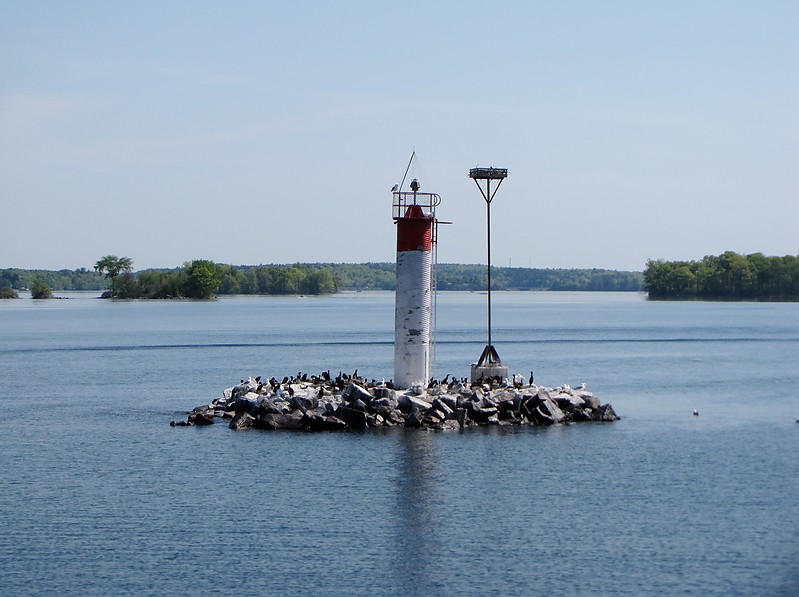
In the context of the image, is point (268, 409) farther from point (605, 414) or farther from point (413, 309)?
point (605, 414)

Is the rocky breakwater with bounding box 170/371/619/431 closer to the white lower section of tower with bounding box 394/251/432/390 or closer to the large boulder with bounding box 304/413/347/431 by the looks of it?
the large boulder with bounding box 304/413/347/431

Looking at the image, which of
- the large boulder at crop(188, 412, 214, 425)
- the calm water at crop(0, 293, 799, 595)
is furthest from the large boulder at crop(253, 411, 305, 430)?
the large boulder at crop(188, 412, 214, 425)

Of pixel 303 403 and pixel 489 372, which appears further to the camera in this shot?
pixel 489 372

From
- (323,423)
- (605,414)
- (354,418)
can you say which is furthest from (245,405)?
(605,414)

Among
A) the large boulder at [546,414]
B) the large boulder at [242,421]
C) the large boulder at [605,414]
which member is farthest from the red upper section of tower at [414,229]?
the large boulder at [605,414]

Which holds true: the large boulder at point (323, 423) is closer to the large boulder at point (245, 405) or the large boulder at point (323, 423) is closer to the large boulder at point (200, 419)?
the large boulder at point (245, 405)

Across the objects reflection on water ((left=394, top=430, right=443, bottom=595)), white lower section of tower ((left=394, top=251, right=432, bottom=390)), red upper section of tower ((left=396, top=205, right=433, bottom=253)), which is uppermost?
red upper section of tower ((left=396, top=205, right=433, bottom=253))

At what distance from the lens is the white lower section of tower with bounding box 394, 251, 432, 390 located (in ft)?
118

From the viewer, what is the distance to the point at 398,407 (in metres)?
36.2

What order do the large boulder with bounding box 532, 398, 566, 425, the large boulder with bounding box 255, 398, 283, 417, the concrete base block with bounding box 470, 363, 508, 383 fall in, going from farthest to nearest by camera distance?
the concrete base block with bounding box 470, 363, 508, 383, the large boulder with bounding box 532, 398, 566, 425, the large boulder with bounding box 255, 398, 283, 417

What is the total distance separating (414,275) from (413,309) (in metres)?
1.11

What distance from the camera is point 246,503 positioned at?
2583cm

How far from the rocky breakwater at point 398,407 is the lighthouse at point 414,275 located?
1502 millimetres

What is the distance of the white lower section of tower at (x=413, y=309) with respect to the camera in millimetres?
36031
